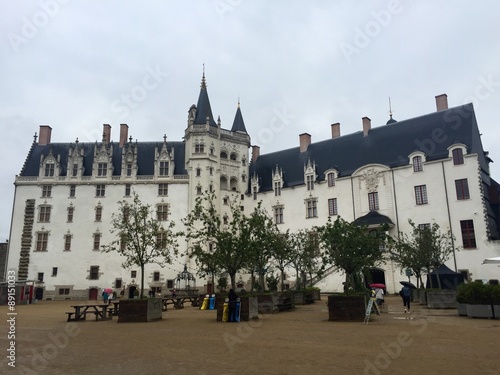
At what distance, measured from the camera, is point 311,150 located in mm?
51125

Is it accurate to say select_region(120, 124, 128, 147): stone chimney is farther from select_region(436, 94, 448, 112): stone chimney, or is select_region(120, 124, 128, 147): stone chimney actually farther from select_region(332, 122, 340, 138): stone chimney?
select_region(436, 94, 448, 112): stone chimney

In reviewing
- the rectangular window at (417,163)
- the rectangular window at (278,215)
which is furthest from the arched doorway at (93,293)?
the rectangular window at (417,163)

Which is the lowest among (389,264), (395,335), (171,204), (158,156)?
(395,335)

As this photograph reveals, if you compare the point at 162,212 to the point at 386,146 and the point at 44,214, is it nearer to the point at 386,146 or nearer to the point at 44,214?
the point at 44,214

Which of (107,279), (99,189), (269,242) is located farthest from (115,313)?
(99,189)

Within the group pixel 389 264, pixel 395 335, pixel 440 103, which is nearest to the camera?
pixel 395 335

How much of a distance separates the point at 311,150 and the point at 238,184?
33.2 feet

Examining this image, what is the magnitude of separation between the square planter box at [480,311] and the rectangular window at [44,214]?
145ft

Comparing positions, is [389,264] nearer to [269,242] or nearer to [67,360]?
[269,242]

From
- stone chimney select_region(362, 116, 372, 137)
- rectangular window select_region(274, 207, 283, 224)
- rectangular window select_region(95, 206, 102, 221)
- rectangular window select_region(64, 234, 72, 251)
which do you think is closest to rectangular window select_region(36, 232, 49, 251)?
rectangular window select_region(64, 234, 72, 251)

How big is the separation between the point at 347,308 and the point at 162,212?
3302cm

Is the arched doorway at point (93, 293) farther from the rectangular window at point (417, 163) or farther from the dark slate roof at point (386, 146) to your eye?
the rectangular window at point (417, 163)

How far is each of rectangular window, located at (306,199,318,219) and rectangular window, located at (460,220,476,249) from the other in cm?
1501

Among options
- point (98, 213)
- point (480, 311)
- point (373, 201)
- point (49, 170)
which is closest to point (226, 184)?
point (98, 213)
